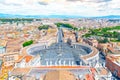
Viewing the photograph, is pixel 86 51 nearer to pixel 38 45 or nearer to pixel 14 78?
pixel 38 45

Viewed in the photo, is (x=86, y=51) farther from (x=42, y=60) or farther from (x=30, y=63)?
(x=30, y=63)

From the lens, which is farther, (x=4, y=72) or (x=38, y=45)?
(x=38, y=45)

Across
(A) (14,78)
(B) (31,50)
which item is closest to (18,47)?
(B) (31,50)

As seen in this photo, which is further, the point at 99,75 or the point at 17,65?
the point at 17,65

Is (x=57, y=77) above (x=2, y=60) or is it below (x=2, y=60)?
above

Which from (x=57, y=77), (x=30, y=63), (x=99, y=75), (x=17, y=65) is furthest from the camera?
(x=30, y=63)

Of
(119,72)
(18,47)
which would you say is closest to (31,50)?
(18,47)

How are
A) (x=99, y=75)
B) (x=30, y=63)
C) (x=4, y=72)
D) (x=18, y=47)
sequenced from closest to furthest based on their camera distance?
(x=99, y=75), (x=4, y=72), (x=30, y=63), (x=18, y=47)

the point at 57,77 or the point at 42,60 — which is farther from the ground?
the point at 57,77

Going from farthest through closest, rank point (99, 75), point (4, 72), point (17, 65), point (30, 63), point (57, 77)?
→ point (30, 63) → point (17, 65) → point (4, 72) → point (99, 75) → point (57, 77)
